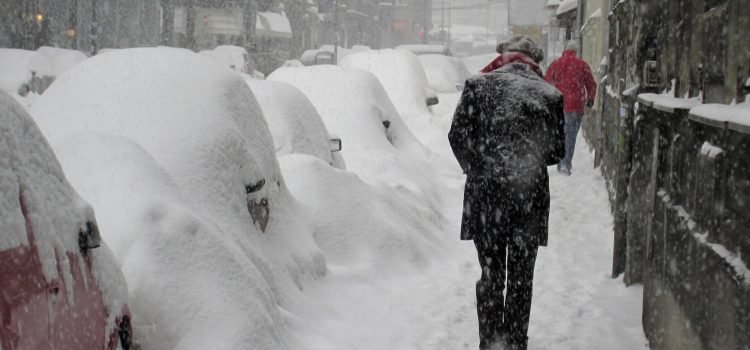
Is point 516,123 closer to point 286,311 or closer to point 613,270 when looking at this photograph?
point 286,311

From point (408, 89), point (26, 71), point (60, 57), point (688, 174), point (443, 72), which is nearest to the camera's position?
point (688, 174)

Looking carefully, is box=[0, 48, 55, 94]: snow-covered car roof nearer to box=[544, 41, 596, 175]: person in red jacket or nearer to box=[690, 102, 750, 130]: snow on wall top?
box=[544, 41, 596, 175]: person in red jacket

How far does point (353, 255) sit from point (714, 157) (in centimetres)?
380

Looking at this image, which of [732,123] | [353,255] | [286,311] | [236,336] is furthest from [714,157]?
[353,255]

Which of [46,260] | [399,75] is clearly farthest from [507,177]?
[399,75]

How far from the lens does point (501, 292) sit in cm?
481

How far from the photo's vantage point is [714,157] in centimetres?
321

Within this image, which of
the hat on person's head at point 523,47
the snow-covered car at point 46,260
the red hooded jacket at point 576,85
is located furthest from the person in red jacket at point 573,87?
the snow-covered car at point 46,260

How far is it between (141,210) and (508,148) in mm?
1881

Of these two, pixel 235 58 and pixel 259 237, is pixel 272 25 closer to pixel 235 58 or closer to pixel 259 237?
pixel 235 58

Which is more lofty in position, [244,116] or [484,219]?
[244,116]

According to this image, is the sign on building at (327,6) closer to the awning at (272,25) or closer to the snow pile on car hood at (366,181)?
the awning at (272,25)

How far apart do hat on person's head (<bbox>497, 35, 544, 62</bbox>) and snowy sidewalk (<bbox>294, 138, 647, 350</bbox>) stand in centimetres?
164

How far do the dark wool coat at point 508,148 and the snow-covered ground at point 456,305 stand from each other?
2.73ft
